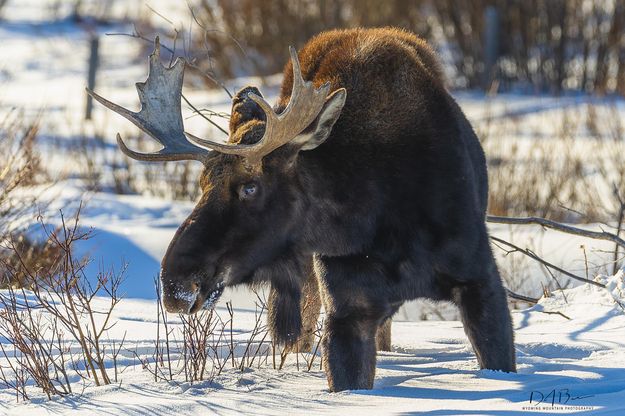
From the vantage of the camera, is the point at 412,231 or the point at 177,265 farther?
the point at 412,231

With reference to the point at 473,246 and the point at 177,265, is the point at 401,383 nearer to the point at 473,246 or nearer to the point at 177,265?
the point at 473,246

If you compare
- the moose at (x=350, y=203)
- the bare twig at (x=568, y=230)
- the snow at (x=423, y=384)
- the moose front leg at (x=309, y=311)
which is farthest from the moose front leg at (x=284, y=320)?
the bare twig at (x=568, y=230)

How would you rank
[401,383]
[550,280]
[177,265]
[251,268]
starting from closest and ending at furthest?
[177,265] < [251,268] < [401,383] < [550,280]

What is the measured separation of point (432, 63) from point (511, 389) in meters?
1.70

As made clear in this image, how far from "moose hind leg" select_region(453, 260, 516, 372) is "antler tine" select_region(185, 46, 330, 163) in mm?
954

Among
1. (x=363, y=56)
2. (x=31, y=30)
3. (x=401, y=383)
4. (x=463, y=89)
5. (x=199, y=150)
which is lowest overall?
(x=401, y=383)

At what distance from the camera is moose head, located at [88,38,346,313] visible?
4.23 m

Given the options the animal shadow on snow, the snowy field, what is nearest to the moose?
the animal shadow on snow

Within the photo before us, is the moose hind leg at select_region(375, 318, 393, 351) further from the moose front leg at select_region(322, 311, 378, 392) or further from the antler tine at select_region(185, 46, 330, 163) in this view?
the antler tine at select_region(185, 46, 330, 163)

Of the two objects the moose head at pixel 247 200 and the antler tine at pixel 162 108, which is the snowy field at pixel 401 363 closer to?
the moose head at pixel 247 200

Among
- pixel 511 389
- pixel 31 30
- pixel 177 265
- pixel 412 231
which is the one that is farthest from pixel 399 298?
pixel 31 30

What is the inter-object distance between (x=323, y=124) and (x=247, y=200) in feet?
1.34

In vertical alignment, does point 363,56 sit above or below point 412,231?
above

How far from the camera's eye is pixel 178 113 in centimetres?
493
